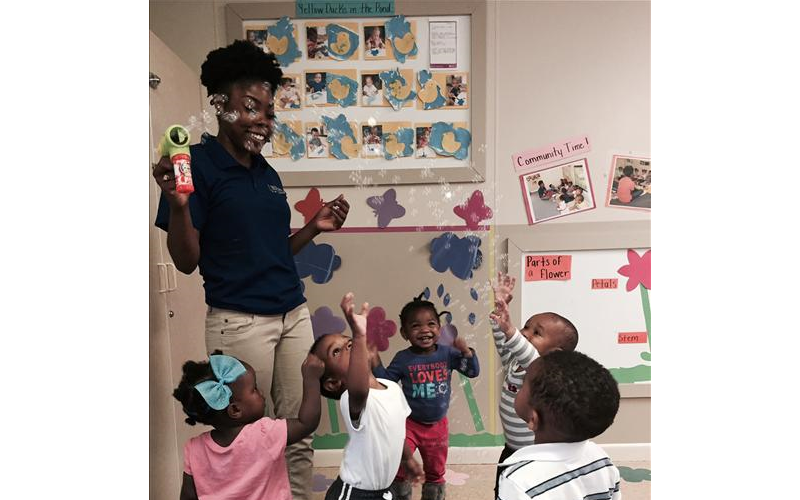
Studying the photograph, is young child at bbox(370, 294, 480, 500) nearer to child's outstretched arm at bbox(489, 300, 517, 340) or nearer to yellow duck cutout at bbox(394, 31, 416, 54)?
child's outstretched arm at bbox(489, 300, 517, 340)

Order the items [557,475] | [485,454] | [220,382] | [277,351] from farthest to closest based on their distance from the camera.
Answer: [485,454] → [277,351] → [220,382] → [557,475]

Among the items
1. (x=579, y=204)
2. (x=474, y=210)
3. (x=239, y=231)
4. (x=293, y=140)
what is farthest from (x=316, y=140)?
(x=579, y=204)

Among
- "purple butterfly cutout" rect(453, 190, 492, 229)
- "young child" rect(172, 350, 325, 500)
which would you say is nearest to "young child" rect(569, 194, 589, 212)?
"purple butterfly cutout" rect(453, 190, 492, 229)

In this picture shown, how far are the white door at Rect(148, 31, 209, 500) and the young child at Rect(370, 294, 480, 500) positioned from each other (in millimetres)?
398

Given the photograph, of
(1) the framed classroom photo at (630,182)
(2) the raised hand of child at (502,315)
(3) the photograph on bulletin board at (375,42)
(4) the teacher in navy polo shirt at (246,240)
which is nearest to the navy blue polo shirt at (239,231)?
(4) the teacher in navy polo shirt at (246,240)

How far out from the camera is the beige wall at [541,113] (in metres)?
1.09

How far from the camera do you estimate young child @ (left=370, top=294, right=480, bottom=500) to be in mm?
1120

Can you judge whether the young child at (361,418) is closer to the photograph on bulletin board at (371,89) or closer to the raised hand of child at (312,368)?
the raised hand of child at (312,368)

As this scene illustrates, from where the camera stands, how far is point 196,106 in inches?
40.6

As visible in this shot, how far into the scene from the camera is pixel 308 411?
100cm

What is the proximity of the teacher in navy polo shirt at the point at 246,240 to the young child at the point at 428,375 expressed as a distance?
8.7 inches

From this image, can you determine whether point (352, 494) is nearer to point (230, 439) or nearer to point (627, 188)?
point (230, 439)

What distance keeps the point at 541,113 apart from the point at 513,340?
1.65ft
